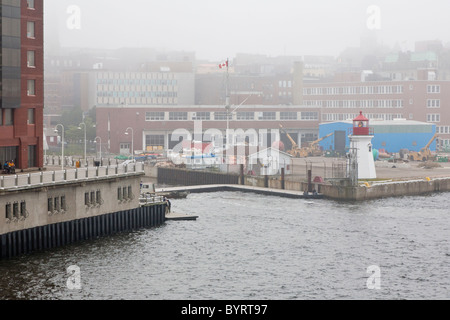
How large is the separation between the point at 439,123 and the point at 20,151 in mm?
127565

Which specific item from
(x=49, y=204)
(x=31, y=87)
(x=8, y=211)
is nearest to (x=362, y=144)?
(x=31, y=87)

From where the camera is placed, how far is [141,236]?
65.4 metres

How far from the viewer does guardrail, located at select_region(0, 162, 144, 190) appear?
5450cm

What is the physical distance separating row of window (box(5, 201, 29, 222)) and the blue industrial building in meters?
101

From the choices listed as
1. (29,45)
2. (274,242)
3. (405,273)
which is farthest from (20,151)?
(405,273)

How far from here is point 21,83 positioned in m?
65.0

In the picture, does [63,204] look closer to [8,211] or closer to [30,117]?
[8,211]

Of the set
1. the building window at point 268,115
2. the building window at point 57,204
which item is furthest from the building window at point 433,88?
the building window at point 57,204

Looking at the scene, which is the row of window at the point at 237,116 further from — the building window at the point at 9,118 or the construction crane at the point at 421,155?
the building window at the point at 9,118

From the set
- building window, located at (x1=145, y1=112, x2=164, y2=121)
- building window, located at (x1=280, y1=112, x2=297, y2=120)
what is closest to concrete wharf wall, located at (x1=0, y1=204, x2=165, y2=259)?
building window, located at (x1=145, y1=112, x2=164, y2=121)

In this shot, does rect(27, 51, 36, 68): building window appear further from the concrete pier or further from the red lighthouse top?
the red lighthouse top

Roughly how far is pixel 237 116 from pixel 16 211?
11216 centimetres

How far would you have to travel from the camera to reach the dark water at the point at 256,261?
48000 mm

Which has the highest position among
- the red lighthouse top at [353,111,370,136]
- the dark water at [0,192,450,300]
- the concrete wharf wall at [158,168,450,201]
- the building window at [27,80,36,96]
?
the building window at [27,80,36,96]
